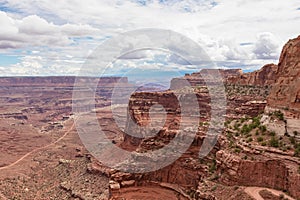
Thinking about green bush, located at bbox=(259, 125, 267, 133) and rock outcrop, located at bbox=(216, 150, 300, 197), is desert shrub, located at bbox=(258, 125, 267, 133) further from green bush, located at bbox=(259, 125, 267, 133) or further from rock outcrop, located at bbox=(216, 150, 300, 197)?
rock outcrop, located at bbox=(216, 150, 300, 197)

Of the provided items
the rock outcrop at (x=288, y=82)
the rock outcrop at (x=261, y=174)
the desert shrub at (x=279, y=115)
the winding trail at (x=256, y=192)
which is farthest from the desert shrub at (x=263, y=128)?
the winding trail at (x=256, y=192)

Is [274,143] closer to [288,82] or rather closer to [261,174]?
[261,174]

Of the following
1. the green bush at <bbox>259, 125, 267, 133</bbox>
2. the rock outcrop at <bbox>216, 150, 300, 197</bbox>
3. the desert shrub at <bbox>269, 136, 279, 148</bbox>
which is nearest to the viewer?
the rock outcrop at <bbox>216, 150, 300, 197</bbox>

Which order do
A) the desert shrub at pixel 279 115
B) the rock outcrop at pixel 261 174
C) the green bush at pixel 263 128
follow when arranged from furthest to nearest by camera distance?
the green bush at pixel 263 128
the desert shrub at pixel 279 115
the rock outcrop at pixel 261 174

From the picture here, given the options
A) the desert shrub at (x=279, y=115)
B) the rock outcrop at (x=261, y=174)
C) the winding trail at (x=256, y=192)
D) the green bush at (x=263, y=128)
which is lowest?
the winding trail at (x=256, y=192)

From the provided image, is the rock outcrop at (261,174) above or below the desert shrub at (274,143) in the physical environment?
below

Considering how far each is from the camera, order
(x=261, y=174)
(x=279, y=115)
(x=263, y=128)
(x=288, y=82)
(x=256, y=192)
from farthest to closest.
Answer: (x=263, y=128) < (x=288, y=82) < (x=279, y=115) < (x=261, y=174) < (x=256, y=192)

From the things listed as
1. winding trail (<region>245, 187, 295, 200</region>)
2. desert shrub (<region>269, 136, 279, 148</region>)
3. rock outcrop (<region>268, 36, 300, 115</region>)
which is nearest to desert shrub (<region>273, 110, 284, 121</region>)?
rock outcrop (<region>268, 36, 300, 115</region>)

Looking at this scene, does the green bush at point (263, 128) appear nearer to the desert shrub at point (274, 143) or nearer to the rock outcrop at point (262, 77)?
the desert shrub at point (274, 143)

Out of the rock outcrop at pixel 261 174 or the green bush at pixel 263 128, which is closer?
the rock outcrop at pixel 261 174

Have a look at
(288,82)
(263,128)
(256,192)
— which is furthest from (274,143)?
(288,82)

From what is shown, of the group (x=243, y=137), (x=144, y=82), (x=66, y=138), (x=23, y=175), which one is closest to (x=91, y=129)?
(x=66, y=138)

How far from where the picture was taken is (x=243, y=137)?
26203 millimetres

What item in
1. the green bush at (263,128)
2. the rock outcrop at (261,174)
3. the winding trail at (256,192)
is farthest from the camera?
the green bush at (263,128)
